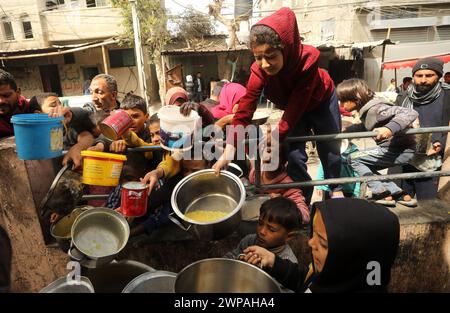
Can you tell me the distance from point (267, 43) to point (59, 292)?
1913mm

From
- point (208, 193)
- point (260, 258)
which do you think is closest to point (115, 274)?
point (208, 193)

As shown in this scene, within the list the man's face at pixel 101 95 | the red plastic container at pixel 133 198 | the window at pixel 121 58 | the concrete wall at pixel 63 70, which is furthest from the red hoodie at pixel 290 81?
the window at pixel 121 58

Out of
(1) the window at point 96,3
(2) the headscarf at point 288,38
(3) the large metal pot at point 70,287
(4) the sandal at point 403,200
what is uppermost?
(1) the window at point 96,3

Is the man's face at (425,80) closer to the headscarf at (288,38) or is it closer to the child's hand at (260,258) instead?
the headscarf at (288,38)

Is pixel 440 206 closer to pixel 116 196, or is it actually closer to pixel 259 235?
pixel 259 235

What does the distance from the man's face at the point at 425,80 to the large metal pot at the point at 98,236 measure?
3.30 meters

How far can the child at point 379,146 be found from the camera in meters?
2.66

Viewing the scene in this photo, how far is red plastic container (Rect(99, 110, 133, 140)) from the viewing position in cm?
202

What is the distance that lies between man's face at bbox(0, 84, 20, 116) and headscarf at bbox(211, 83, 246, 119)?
2305 mm

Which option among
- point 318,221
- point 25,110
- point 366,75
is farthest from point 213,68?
point 318,221

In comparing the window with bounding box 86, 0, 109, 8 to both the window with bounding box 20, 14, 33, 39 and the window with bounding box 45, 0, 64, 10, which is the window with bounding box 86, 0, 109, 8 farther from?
the window with bounding box 20, 14, 33, 39

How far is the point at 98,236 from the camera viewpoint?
6.38 ft

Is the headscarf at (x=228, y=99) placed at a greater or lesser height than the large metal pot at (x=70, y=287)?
greater

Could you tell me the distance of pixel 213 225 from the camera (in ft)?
5.71
